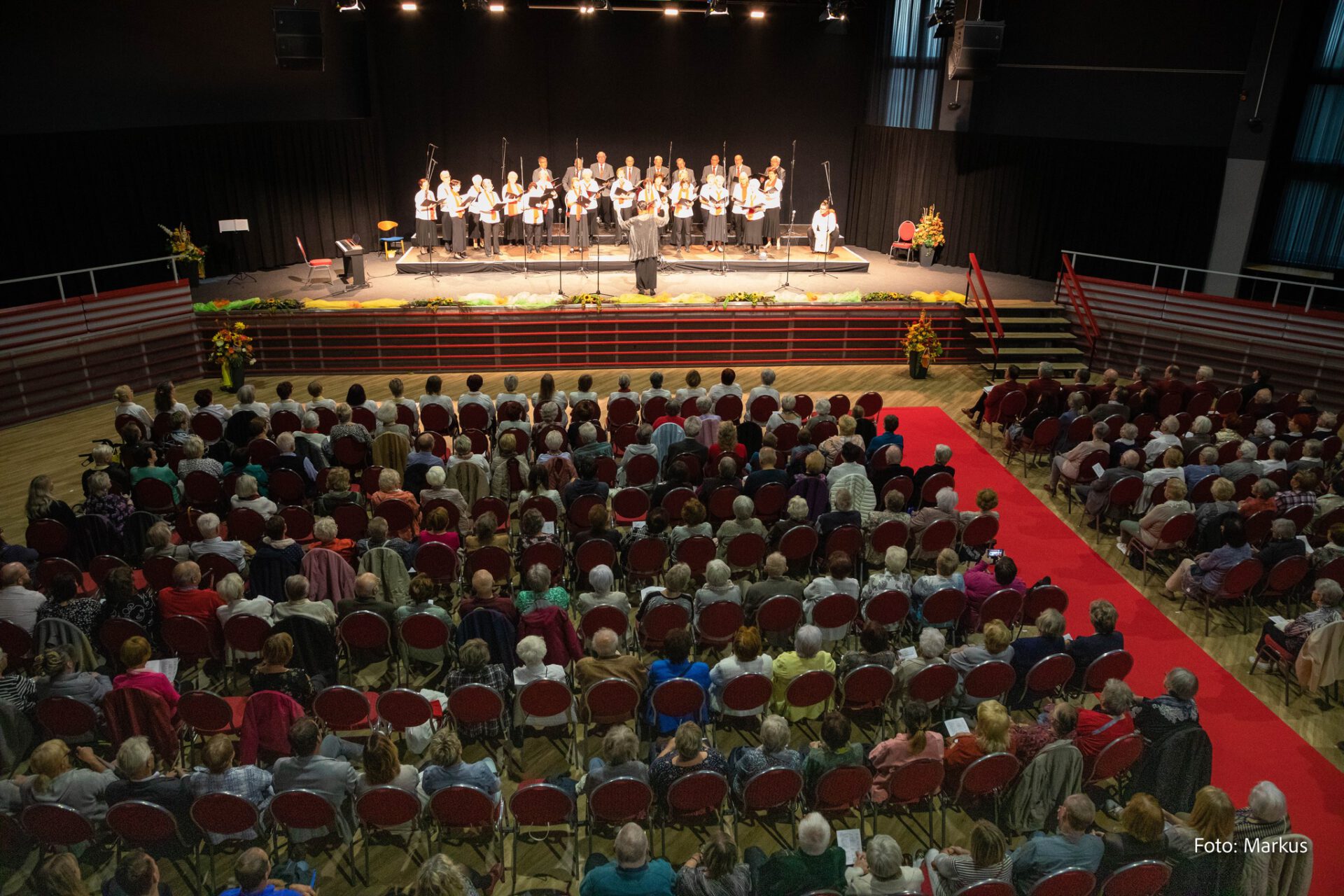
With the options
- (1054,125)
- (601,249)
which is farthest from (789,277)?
(1054,125)

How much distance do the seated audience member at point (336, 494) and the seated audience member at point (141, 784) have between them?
3.18m

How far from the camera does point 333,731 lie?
606 cm

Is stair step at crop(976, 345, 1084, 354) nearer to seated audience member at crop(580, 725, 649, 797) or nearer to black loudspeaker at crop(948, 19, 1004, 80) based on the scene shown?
black loudspeaker at crop(948, 19, 1004, 80)

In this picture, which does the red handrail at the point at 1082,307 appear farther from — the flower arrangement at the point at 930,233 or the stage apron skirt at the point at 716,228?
the stage apron skirt at the point at 716,228

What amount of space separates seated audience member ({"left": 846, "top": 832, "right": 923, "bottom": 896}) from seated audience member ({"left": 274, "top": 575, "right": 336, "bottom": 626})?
3.69m

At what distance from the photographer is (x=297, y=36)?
1583cm

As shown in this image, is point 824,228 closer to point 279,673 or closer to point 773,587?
point 773,587

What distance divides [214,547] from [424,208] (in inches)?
482

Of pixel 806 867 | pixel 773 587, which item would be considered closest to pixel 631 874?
pixel 806 867

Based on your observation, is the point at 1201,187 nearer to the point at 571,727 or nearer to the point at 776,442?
the point at 776,442

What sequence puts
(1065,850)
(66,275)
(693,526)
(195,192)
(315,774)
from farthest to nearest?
(195,192)
(66,275)
(693,526)
(315,774)
(1065,850)

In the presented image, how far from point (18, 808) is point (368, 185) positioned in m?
17.3

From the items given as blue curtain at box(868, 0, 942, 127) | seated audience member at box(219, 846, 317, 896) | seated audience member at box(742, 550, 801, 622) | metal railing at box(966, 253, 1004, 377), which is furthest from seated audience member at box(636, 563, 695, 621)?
blue curtain at box(868, 0, 942, 127)

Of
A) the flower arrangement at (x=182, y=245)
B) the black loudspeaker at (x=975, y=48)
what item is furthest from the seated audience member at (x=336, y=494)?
the black loudspeaker at (x=975, y=48)
